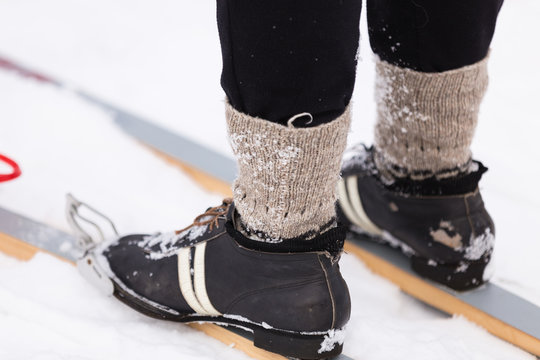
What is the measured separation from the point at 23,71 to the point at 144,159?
25.0 inches

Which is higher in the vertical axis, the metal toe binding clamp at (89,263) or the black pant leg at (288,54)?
the black pant leg at (288,54)

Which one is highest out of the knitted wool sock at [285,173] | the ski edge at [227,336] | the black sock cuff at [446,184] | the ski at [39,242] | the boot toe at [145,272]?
the knitted wool sock at [285,173]

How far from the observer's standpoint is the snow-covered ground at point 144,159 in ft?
3.11

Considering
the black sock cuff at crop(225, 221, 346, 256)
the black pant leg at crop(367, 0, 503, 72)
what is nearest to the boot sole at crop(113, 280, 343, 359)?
the black sock cuff at crop(225, 221, 346, 256)

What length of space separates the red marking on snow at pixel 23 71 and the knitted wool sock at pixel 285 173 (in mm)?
1161

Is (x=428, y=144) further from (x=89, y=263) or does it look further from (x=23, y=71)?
(x=23, y=71)

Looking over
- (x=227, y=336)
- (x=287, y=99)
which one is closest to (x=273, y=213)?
(x=287, y=99)

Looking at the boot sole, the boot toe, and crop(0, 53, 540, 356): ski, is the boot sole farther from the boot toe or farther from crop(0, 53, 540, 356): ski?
crop(0, 53, 540, 356): ski

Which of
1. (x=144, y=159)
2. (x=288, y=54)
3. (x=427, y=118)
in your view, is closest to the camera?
(x=288, y=54)

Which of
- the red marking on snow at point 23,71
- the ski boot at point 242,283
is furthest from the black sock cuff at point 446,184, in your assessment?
the red marking on snow at point 23,71

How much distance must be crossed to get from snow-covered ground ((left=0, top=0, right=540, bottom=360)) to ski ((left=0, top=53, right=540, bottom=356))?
24 millimetres

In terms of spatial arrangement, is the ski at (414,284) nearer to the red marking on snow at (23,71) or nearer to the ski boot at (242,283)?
the ski boot at (242,283)

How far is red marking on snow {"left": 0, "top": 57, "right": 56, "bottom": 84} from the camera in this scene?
1737 mm

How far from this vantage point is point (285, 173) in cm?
75
